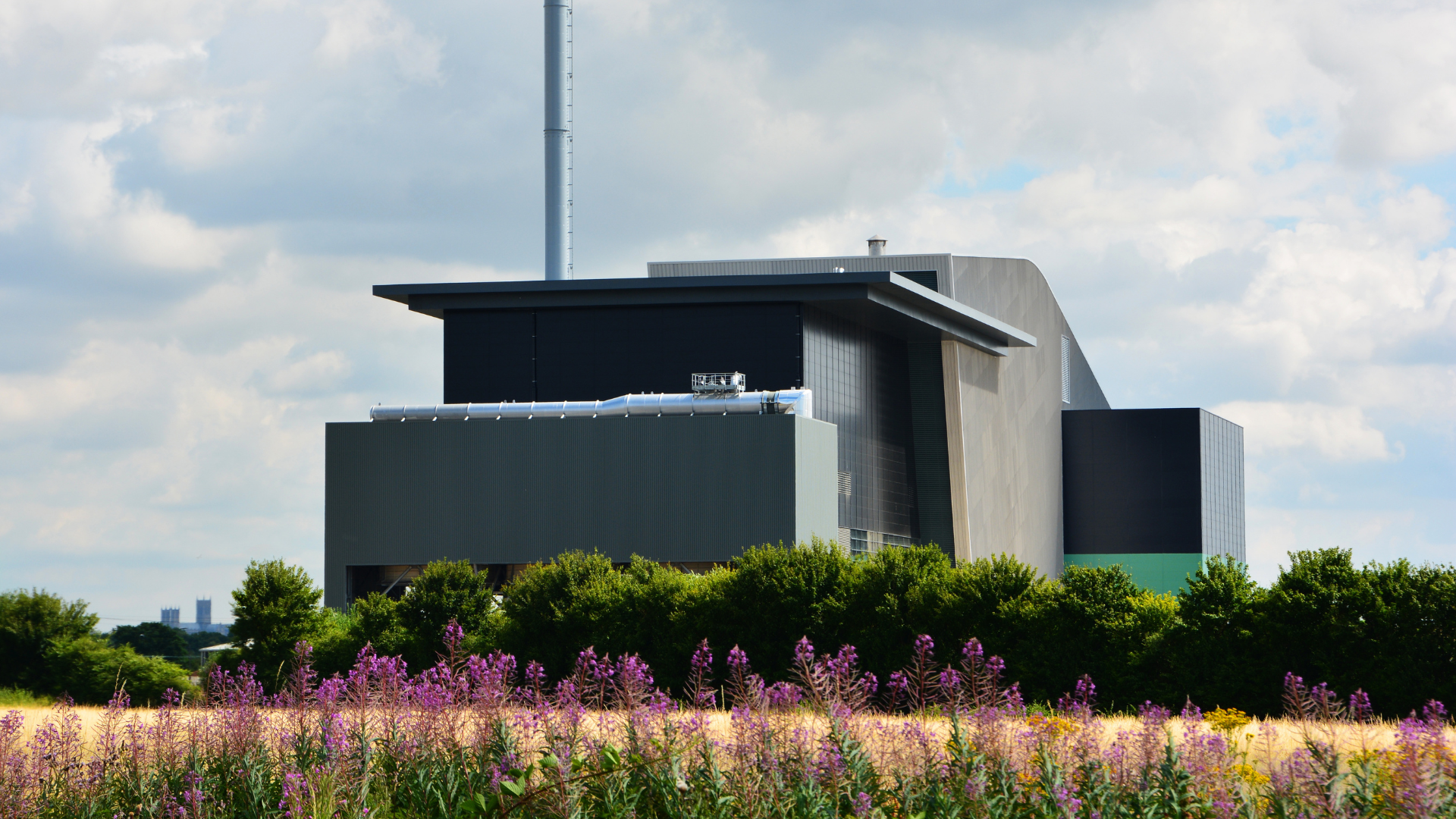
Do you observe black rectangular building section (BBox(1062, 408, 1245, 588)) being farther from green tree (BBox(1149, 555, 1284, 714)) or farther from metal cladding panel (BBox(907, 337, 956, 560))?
green tree (BBox(1149, 555, 1284, 714))

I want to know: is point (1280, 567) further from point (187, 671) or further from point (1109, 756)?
point (187, 671)

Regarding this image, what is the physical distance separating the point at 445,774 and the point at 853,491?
1653 inches

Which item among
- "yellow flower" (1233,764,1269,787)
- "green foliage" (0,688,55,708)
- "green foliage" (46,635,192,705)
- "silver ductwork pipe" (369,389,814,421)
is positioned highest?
"silver ductwork pipe" (369,389,814,421)

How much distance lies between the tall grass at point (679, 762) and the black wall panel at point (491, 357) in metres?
37.4

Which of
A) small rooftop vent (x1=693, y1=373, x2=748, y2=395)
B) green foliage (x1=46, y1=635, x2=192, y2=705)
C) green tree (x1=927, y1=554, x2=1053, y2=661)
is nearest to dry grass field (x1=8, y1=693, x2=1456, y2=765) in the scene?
green tree (x1=927, y1=554, x2=1053, y2=661)

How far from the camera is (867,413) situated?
185 feet

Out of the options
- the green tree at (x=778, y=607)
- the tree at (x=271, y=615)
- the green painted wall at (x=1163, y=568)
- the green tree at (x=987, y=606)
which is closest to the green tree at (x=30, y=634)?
the tree at (x=271, y=615)

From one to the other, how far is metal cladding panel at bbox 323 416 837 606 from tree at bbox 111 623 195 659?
17.9 m

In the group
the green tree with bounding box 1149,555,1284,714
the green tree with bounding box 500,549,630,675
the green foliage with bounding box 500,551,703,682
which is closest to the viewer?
the green tree with bounding box 1149,555,1284,714

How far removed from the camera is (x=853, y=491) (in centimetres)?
5422

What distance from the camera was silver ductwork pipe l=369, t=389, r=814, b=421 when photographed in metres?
46.3

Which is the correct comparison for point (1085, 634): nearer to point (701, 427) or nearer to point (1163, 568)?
point (701, 427)

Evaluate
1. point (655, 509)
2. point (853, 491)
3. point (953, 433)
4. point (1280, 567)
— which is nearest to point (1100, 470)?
point (953, 433)

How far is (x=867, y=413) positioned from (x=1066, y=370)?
24.5m
